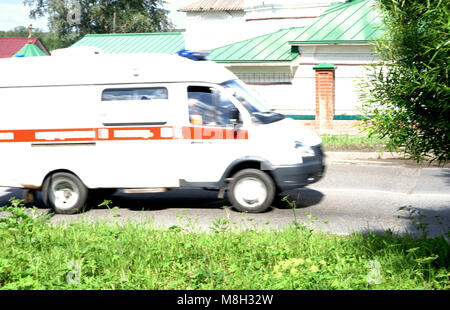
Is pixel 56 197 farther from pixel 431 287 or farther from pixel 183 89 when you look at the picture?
pixel 431 287

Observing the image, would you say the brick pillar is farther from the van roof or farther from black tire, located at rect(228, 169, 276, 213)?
black tire, located at rect(228, 169, 276, 213)

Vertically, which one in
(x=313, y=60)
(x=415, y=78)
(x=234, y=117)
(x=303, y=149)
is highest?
(x=313, y=60)

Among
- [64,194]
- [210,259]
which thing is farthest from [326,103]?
[210,259]

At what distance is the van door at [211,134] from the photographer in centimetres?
959

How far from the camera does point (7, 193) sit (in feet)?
39.9

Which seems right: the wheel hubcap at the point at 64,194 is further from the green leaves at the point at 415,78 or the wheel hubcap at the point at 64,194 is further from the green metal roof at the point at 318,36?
the green metal roof at the point at 318,36

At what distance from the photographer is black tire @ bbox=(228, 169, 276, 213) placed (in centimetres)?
962

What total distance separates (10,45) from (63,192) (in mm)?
63216

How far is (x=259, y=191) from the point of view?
971 cm

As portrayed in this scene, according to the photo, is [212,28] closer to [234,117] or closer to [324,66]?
[324,66]

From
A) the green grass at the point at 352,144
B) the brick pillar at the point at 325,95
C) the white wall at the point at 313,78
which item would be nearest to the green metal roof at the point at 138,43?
the white wall at the point at 313,78

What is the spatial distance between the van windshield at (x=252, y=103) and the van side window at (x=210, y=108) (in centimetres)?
23

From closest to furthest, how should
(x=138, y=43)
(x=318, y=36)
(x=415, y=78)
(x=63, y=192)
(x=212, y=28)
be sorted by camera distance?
1. (x=415, y=78)
2. (x=63, y=192)
3. (x=318, y=36)
4. (x=138, y=43)
5. (x=212, y=28)

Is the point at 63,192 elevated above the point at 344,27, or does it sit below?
below
